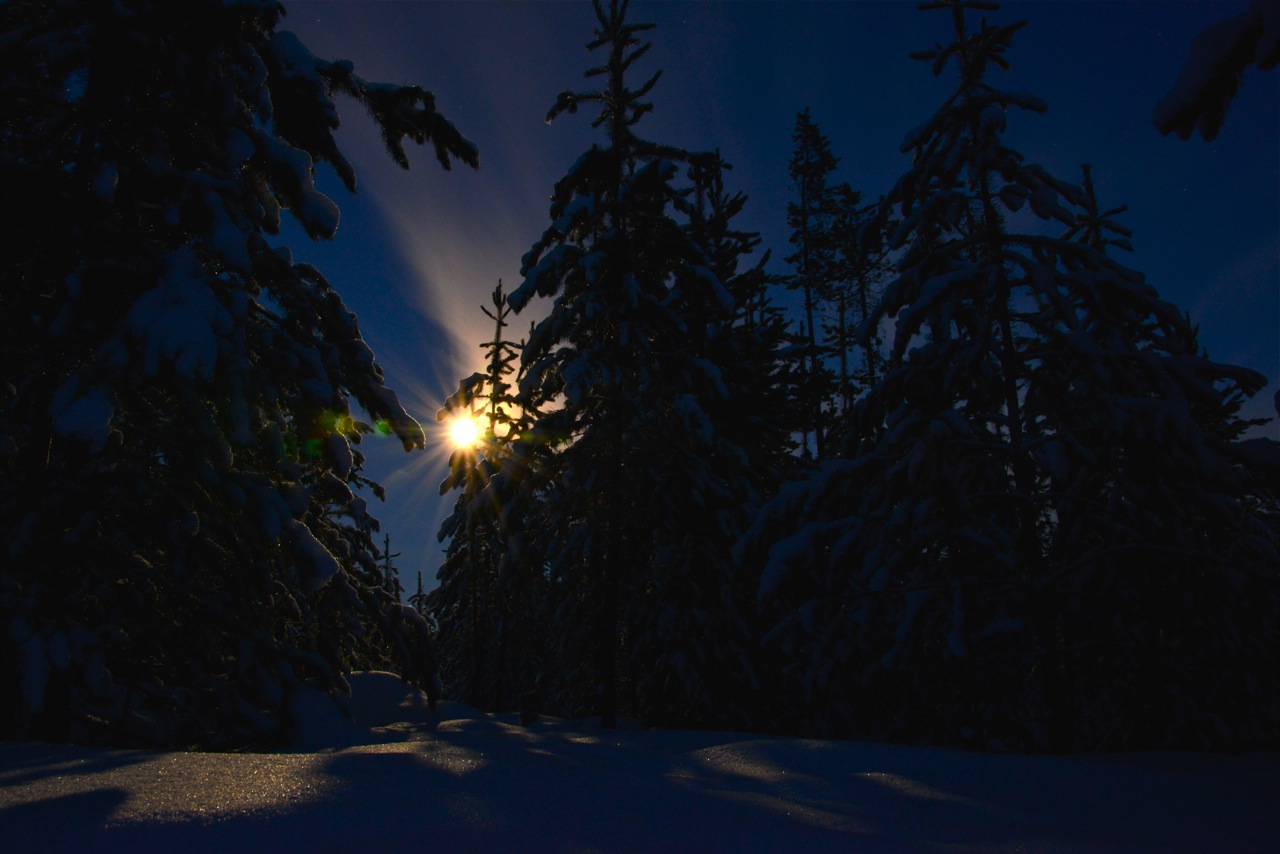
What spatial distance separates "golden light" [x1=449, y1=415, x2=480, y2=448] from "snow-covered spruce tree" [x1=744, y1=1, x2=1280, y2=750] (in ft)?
40.3

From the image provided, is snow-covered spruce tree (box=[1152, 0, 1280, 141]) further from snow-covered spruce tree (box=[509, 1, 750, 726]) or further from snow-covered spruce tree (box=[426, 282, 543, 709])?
snow-covered spruce tree (box=[426, 282, 543, 709])

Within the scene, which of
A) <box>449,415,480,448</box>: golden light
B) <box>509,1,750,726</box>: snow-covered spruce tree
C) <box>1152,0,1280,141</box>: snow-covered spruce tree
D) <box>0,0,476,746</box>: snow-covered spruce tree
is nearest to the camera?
<box>1152,0,1280,141</box>: snow-covered spruce tree

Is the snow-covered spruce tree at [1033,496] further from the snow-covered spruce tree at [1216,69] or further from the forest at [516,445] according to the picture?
the snow-covered spruce tree at [1216,69]

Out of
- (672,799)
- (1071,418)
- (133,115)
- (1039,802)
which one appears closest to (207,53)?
(133,115)

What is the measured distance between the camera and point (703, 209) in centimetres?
2031

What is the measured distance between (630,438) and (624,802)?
946 centimetres

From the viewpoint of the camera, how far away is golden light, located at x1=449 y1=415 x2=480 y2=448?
1847 centimetres

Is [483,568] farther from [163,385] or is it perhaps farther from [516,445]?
[163,385]

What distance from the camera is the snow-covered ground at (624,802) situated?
81.0 inches

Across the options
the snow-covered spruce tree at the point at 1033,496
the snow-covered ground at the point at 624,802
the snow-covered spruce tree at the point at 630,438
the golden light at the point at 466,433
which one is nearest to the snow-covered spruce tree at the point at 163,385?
the snow-covered ground at the point at 624,802

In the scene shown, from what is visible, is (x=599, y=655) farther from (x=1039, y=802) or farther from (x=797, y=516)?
(x=1039, y=802)

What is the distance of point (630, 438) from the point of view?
12.1 m

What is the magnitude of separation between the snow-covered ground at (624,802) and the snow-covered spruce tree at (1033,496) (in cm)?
193

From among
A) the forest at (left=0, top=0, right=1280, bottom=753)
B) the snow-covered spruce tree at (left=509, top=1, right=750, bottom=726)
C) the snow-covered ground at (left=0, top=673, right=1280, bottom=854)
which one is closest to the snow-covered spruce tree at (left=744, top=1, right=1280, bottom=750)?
the forest at (left=0, top=0, right=1280, bottom=753)
